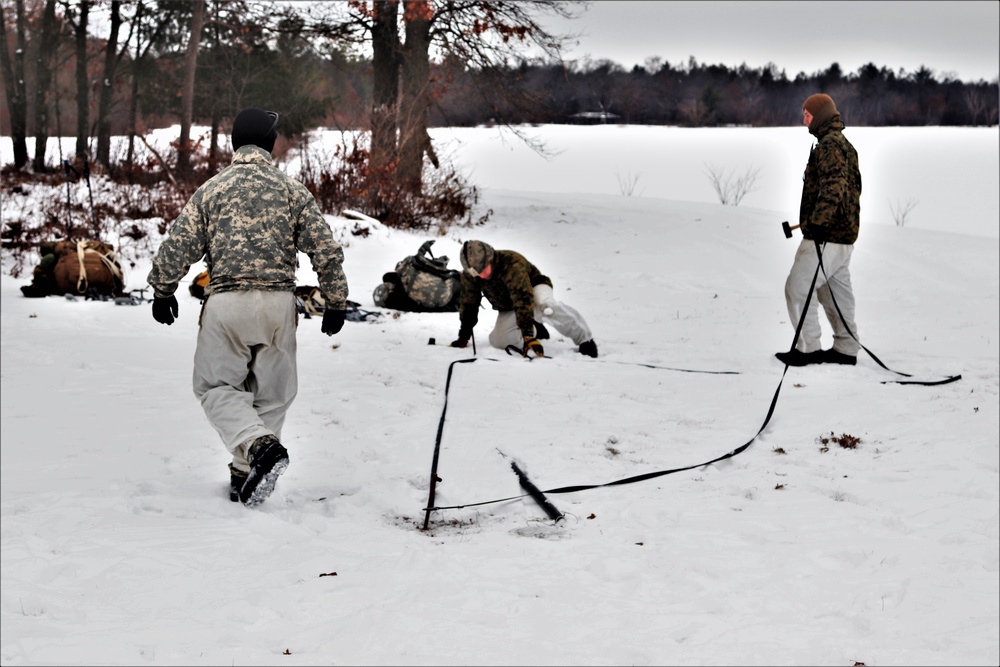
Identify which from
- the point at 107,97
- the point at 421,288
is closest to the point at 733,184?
the point at 421,288

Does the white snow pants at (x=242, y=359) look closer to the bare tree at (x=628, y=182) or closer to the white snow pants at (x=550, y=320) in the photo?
the white snow pants at (x=550, y=320)

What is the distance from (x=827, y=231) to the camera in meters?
7.41

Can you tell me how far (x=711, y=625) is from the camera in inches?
147

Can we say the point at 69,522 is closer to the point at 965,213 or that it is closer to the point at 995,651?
the point at 995,651

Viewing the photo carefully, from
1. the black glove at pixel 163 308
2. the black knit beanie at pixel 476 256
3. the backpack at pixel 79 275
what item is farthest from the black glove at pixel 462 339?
the backpack at pixel 79 275

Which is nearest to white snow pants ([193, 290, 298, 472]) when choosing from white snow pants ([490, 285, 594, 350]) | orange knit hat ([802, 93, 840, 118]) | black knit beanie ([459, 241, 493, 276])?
black knit beanie ([459, 241, 493, 276])

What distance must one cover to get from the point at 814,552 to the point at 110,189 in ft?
49.2

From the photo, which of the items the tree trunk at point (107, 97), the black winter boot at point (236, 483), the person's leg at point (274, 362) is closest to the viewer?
the person's leg at point (274, 362)

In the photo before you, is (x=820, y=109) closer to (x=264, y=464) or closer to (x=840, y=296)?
(x=840, y=296)

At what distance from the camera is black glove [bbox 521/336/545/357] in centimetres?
819

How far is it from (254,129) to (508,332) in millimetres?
4212

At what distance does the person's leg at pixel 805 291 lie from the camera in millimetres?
7586

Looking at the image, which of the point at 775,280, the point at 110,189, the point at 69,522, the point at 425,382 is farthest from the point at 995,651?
the point at 110,189

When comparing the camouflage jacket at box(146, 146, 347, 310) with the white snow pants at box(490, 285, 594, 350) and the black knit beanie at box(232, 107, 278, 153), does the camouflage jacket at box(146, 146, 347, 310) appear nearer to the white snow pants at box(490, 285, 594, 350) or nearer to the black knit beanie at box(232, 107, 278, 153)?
the black knit beanie at box(232, 107, 278, 153)
